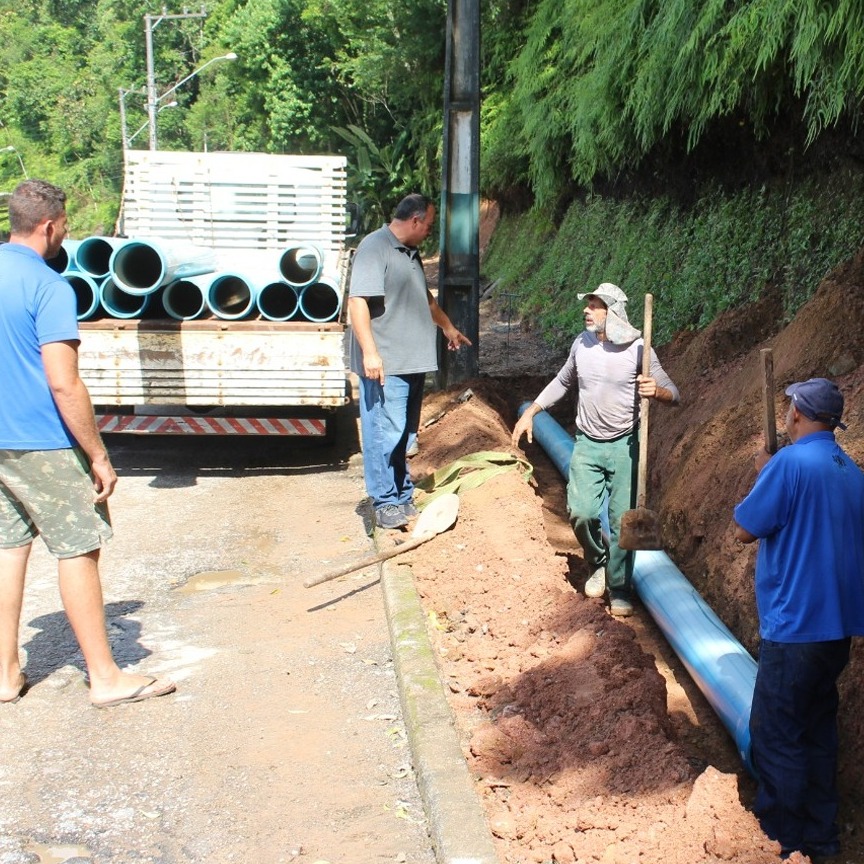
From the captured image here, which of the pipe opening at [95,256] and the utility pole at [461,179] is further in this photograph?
the utility pole at [461,179]

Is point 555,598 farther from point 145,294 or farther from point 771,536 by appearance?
point 145,294

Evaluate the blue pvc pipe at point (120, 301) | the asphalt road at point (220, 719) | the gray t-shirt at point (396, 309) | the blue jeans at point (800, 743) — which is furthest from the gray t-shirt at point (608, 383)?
the blue pvc pipe at point (120, 301)

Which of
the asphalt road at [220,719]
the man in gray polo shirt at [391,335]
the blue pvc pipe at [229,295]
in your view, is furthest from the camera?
the blue pvc pipe at [229,295]

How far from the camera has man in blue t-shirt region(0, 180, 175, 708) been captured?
15.1ft

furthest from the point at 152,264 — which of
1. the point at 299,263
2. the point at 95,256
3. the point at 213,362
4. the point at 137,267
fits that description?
the point at 299,263

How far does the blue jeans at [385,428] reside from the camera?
23.4ft

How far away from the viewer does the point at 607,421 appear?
19.8ft

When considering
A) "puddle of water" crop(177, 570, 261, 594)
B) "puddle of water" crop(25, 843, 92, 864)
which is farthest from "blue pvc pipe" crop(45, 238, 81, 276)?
"puddle of water" crop(25, 843, 92, 864)

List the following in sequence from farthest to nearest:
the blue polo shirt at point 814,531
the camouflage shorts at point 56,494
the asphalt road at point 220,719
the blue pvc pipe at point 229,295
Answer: the blue pvc pipe at point 229,295
the camouflage shorts at point 56,494
the asphalt road at point 220,719
the blue polo shirt at point 814,531

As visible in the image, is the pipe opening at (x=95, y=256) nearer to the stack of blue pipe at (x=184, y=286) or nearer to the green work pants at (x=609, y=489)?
the stack of blue pipe at (x=184, y=286)

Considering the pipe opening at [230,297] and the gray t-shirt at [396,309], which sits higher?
the gray t-shirt at [396,309]

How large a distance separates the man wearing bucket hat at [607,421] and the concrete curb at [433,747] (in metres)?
1.11

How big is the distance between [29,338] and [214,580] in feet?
8.52

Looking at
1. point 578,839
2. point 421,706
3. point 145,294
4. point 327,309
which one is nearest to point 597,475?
point 421,706
